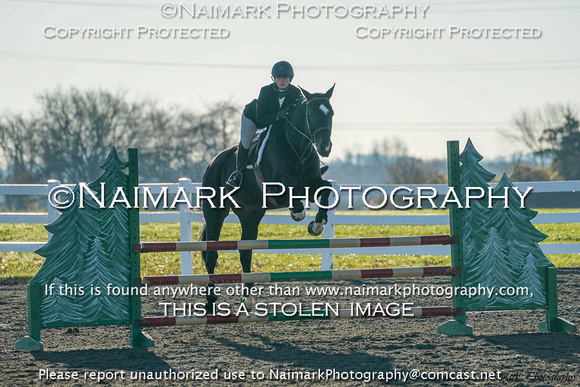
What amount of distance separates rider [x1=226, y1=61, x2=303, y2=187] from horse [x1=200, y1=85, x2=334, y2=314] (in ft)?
→ 0.40

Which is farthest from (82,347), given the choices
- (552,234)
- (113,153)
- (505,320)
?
(552,234)

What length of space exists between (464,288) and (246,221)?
8.59ft

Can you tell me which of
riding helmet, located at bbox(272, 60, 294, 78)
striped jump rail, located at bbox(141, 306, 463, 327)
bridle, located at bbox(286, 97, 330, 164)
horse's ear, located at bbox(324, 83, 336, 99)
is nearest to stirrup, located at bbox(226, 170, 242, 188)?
bridle, located at bbox(286, 97, 330, 164)

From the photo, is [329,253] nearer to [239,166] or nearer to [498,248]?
[239,166]

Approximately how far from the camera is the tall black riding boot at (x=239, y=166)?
23.8 ft

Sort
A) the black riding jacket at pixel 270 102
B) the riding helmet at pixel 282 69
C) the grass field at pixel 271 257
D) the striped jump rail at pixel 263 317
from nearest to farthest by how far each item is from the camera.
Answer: the striped jump rail at pixel 263 317 → the riding helmet at pixel 282 69 → the black riding jacket at pixel 270 102 → the grass field at pixel 271 257

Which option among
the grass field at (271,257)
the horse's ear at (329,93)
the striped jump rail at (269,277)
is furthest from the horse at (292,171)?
the grass field at (271,257)

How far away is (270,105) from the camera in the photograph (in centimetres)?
700

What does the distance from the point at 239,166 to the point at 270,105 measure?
2.50ft

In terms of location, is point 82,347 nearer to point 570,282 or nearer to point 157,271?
point 157,271

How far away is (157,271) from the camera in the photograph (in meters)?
11.4

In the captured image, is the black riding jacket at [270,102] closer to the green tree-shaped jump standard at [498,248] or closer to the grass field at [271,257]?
the green tree-shaped jump standard at [498,248]

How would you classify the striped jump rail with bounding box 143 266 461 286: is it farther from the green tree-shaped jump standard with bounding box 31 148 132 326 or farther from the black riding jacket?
the black riding jacket

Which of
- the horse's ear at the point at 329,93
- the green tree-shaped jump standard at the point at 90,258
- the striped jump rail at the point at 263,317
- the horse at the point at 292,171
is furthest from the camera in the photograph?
the horse's ear at the point at 329,93
